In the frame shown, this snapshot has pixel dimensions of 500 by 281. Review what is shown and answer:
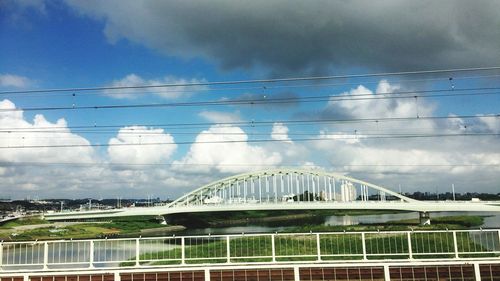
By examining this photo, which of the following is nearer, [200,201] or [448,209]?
[448,209]

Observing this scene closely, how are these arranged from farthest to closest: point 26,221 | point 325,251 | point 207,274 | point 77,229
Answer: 1. point 26,221
2. point 77,229
3. point 325,251
4. point 207,274

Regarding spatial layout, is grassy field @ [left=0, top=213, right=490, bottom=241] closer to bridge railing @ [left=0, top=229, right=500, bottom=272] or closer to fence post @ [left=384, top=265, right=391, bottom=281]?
bridge railing @ [left=0, top=229, right=500, bottom=272]

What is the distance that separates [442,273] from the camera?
8.65 meters

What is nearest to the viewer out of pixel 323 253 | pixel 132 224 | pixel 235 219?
pixel 323 253

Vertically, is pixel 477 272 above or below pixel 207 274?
below

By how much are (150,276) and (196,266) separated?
101cm

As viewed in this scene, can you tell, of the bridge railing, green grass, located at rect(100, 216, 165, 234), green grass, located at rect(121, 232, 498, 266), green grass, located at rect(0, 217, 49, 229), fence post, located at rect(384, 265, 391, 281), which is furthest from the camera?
green grass, located at rect(0, 217, 49, 229)

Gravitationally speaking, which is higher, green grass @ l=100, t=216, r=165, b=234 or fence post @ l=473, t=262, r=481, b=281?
fence post @ l=473, t=262, r=481, b=281

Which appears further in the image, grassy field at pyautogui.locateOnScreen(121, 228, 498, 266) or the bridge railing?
grassy field at pyautogui.locateOnScreen(121, 228, 498, 266)

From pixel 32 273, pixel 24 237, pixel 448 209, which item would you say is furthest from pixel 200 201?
pixel 32 273

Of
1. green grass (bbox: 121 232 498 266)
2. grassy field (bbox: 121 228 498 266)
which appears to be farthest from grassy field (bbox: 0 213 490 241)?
green grass (bbox: 121 232 498 266)

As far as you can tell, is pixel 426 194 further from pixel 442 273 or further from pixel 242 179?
pixel 442 273

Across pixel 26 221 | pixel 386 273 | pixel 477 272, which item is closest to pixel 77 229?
pixel 26 221

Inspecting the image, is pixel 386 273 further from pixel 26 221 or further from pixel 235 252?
pixel 26 221
